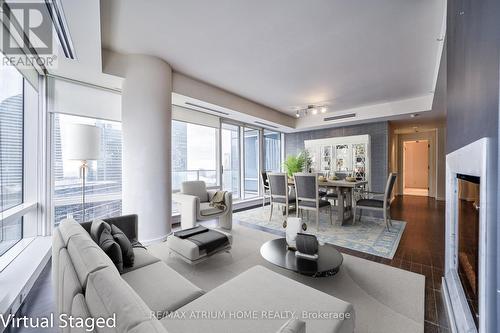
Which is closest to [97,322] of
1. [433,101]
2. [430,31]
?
[430,31]

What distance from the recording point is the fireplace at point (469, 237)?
1.16m

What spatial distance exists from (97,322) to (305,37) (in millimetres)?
3111

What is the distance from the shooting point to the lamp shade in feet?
8.14

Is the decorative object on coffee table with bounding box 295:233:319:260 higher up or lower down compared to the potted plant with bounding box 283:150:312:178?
lower down

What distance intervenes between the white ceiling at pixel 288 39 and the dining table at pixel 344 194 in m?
1.95

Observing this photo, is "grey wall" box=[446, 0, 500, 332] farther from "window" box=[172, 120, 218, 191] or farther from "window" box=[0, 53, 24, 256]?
"window" box=[172, 120, 218, 191]

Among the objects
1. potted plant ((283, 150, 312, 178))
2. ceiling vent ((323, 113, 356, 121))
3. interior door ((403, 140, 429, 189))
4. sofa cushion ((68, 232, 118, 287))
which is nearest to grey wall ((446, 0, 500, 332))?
sofa cushion ((68, 232, 118, 287))

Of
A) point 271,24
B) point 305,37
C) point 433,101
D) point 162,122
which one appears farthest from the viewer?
point 433,101

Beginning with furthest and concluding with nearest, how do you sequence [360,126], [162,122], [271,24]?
[360,126], [162,122], [271,24]

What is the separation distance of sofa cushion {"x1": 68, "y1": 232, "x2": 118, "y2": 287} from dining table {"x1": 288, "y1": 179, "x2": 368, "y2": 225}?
378cm

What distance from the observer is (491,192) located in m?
0.83

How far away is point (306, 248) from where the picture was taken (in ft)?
6.60

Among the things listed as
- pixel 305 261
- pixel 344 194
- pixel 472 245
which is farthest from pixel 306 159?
pixel 472 245

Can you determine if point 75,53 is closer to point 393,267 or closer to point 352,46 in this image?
point 352,46
